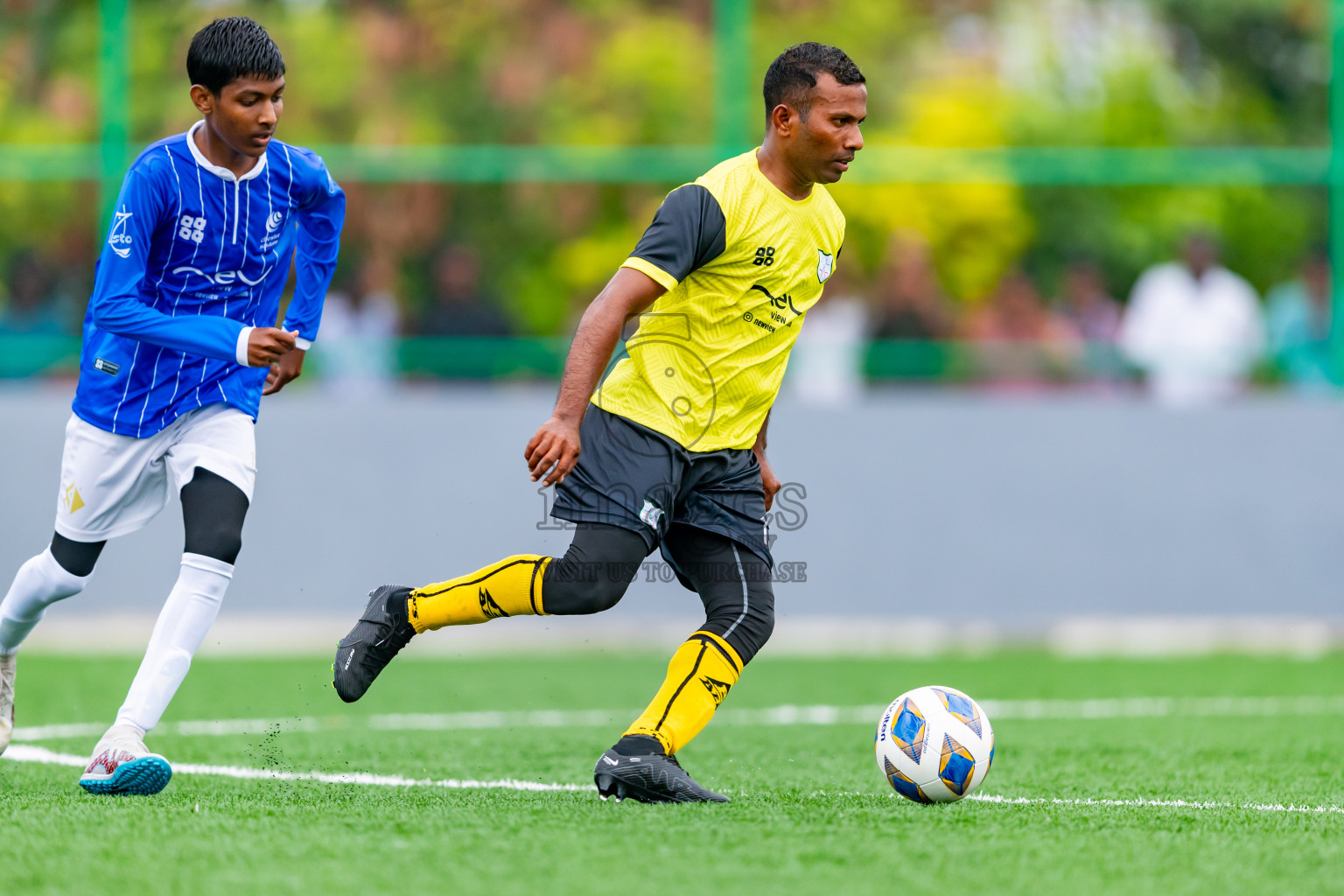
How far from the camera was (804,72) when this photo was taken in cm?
495

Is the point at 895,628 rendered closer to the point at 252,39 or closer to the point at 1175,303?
the point at 1175,303

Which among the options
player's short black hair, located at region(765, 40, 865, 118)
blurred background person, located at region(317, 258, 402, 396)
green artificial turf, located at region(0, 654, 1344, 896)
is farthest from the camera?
blurred background person, located at region(317, 258, 402, 396)

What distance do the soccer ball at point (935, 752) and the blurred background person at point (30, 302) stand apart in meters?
8.17

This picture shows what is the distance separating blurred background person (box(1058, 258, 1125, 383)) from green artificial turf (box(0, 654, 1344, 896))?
176 inches

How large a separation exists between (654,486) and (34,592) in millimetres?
2060

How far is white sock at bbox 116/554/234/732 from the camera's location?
16.2 feet

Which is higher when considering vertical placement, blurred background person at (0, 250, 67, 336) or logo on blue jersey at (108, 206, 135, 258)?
logo on blue jersey at (108, 206, 135, 258)

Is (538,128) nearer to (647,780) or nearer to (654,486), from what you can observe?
(654,486)

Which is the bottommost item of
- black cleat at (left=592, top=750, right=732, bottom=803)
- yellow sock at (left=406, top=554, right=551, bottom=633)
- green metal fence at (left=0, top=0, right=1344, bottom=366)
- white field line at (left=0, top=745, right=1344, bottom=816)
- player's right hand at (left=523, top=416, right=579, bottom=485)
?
white field line at (left=0, top=745, right=1344, bottom=816)

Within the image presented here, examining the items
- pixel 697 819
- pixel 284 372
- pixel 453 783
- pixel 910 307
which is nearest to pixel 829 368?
pixel 910 307

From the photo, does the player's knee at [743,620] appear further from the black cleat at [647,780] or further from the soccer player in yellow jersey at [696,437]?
the black cleat at [647,780]

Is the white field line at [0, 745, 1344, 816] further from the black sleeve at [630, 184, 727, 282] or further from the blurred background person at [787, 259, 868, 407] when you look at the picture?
the blurred background person at [787, 259, 868, 407]

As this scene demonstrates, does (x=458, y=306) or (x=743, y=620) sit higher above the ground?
(x=458, y=306)

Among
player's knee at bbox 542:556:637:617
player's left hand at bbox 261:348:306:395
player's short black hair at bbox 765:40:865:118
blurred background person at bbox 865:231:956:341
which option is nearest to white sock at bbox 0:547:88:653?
player's left hand at bbox 261:348:306:395
